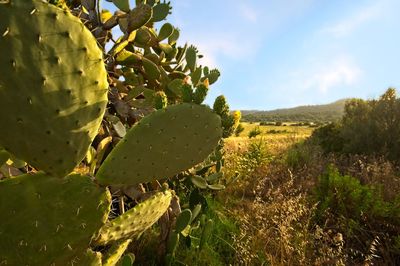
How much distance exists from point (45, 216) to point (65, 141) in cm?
32

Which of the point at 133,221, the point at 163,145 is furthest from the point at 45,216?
the point at 163,145

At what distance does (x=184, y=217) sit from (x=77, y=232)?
40.9 inches

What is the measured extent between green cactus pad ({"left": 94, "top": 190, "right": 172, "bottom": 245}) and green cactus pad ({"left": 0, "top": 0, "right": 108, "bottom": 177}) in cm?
41

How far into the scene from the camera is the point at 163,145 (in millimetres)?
1825

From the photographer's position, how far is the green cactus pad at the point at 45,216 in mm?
1493

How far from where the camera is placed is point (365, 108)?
12.6 metres

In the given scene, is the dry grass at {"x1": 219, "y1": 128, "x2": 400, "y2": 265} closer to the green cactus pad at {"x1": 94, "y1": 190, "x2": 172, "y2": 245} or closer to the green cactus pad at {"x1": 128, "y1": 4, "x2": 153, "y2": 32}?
the green cactus pad at {"x1": 94, "y1": 190, "x2": 172, "y2": 245}

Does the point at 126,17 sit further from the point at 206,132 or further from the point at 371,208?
the point at 371,208

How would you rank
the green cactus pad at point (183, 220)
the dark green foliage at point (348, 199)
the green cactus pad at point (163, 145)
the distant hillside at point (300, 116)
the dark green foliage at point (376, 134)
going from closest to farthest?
the green cactus pad at point (163, 145) → the green cactus pad at point (183, 220) → the dark green foliage at point (348, 199) → the dark green foliage at point (376, 134) → the distant hillside at point (300, 116)

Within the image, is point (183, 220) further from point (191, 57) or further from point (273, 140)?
point (273, 140)

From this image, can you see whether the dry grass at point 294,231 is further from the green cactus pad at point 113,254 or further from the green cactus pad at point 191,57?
the green cactus pad at point 191,57

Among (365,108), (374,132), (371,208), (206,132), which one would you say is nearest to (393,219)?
(371,208)

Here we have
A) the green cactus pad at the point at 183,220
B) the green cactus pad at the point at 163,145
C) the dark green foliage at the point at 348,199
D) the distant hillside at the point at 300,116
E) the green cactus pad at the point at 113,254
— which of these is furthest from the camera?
the distant hillside at the point at 300,116

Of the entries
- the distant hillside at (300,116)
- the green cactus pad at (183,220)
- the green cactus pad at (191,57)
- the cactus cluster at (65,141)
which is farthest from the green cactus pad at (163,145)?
the distant hillside at (300,116)
